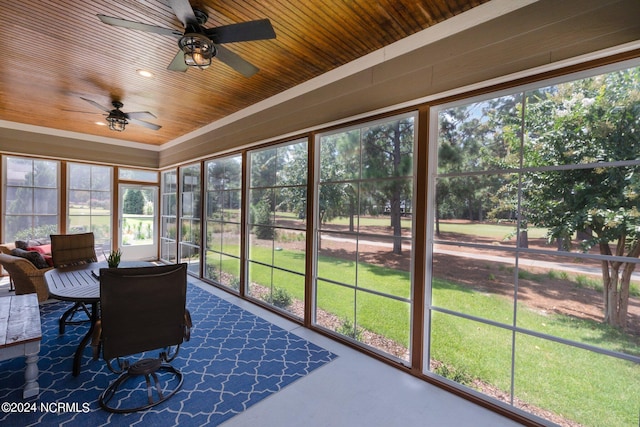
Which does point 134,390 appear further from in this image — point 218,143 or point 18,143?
point 18,143

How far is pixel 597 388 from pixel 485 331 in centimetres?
107

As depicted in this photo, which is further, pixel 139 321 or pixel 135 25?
Result: pixel 139 321

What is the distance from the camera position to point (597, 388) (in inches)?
104

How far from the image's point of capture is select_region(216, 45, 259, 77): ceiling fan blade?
2240 mm

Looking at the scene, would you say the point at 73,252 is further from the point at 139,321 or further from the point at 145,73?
the point at 139,321

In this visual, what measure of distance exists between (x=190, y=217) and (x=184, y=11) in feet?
16.3

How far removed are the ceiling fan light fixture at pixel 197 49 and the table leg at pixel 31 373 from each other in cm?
244

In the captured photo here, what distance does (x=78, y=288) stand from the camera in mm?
2643

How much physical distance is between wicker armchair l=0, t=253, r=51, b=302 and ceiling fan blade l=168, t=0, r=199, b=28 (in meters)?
4.12

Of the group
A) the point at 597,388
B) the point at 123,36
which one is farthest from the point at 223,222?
the point at 597,388

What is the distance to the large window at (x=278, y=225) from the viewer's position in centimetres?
396

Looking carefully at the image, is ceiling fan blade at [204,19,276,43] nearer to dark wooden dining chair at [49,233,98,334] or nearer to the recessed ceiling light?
the recessed ceiling light

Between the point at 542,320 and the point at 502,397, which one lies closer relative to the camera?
the point at 502,397

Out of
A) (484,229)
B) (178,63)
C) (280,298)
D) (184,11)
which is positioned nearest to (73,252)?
(280,298)
